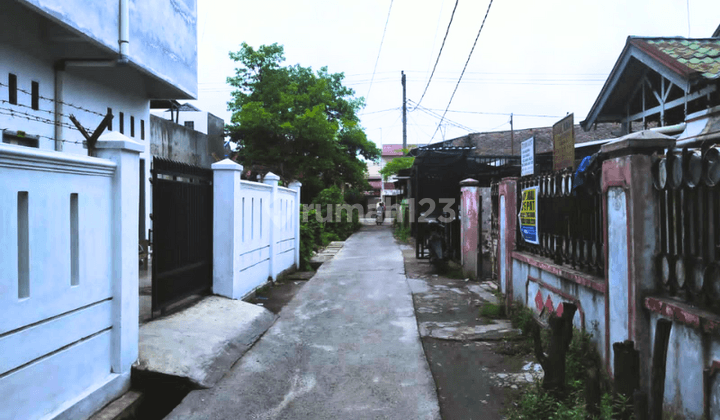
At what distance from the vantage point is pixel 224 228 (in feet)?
22.7

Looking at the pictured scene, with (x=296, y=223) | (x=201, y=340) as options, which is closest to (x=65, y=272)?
(x=201, y=340)

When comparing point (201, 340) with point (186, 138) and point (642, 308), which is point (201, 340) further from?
point (186, 138)

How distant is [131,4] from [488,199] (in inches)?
292

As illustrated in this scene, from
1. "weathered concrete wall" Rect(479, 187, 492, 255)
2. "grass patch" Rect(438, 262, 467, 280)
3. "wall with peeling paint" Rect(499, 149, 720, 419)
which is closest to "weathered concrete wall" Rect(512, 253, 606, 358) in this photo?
"wall with peeling paint" Rect(499, 149, 720, 419)

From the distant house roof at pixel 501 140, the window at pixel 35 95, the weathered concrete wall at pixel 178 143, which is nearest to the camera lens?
the window at pixel 35 95

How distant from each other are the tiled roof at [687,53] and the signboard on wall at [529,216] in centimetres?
321

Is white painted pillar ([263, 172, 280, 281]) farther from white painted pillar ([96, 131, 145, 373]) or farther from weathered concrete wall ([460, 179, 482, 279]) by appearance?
white painted pillar ([96, 131, 145, 373])

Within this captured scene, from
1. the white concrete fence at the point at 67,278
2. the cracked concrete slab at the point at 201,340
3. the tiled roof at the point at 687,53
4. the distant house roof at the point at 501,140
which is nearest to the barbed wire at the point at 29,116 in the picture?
the cracked concrete slab at the point at 201,340

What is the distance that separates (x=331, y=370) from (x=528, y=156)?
4753mm

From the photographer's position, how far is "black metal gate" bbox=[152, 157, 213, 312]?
5.34 meters

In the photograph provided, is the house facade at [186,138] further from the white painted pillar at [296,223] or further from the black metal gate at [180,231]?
the black metal gate at [180,231]

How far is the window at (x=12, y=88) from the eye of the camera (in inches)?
273

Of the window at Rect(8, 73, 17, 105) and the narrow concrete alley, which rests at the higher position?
the window at Rect(8, 73, 17, 105)

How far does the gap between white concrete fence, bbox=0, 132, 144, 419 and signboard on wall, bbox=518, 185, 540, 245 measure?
4.45m
